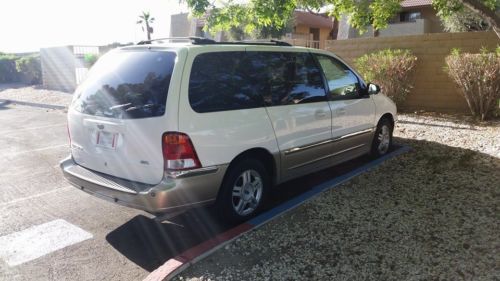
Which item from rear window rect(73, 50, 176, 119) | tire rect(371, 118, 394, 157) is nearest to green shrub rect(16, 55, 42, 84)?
rear window rect(73, 50, 176, 119)

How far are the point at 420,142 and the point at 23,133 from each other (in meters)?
8.66

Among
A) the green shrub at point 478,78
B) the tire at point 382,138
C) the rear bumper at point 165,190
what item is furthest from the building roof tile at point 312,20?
the rear bumper at point 165,190

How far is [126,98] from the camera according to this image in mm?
3877

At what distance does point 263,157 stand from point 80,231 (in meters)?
2.04

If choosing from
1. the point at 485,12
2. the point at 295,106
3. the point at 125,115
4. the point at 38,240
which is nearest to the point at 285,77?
the point at 295,106

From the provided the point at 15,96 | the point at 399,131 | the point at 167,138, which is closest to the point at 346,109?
the point at 167,138

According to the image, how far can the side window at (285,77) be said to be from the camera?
443 cm

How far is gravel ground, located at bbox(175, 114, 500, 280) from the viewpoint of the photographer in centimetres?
329

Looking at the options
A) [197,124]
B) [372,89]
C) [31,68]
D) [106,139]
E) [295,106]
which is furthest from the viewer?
[31,68]

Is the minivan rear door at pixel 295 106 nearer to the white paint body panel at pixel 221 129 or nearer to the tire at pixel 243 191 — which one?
the white paint body panel at pixel 221 129

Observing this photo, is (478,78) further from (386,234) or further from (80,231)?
(80,231)

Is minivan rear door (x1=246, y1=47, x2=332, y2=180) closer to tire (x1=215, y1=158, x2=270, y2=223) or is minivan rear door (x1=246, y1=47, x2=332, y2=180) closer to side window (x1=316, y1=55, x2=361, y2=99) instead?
side window (x1=316, y1=55, x2=361, y2=99)

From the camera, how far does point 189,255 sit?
354 cm

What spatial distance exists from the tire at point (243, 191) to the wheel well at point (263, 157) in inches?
1.8
